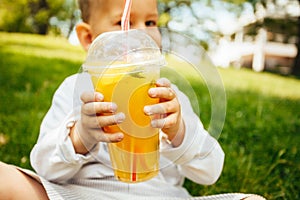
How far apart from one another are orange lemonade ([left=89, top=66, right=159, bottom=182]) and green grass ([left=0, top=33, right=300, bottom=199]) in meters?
0.50

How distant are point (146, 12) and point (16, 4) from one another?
771cm

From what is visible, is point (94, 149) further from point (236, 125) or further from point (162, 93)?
point (236, 125)

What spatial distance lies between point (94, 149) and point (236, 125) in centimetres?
128

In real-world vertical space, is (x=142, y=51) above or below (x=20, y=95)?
above

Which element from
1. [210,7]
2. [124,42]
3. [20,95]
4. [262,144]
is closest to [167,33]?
[124,42]

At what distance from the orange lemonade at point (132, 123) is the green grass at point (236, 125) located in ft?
1.64

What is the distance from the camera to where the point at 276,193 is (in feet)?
4.90

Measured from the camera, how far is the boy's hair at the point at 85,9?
1.30m

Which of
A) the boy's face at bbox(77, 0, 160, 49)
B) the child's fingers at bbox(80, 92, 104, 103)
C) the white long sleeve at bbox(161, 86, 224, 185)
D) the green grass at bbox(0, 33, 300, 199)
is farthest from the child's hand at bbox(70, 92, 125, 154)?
the green grass at bbox(0, 33, 300, 199)

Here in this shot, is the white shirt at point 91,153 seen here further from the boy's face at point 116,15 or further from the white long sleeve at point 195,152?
the boy's face at point 116,15

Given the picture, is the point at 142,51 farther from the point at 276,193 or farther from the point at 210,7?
the point at 210,7

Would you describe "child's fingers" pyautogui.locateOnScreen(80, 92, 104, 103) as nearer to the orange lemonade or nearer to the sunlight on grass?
the orange lemonade

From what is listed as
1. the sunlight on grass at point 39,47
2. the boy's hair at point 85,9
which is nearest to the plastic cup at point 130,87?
the boy's hair at point 85,9

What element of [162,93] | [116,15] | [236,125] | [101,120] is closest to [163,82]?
[162,93]
